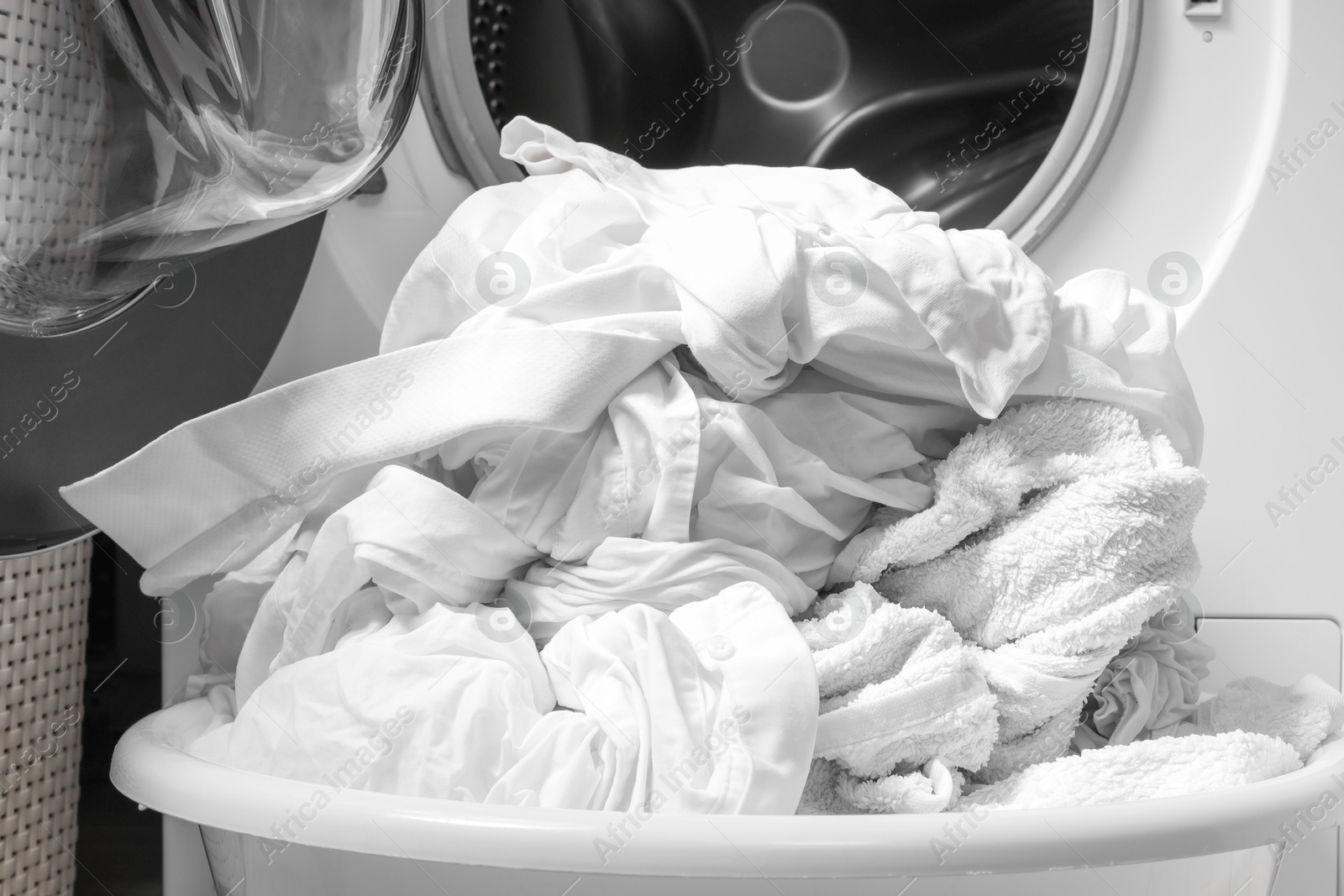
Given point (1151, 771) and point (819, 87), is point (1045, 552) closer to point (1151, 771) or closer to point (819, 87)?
point (1151, 771)

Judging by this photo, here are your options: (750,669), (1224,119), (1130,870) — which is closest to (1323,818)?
(1130,870)

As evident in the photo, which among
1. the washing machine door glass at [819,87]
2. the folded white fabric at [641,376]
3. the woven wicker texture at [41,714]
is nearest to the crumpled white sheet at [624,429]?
the folded white fabric at [641,376]

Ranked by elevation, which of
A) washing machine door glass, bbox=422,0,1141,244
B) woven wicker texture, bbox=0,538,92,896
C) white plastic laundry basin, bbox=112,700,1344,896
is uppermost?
washing machine door glass, bbox=422,0,1141,244

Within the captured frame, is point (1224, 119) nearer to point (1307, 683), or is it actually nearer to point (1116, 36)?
point (1116, 36)

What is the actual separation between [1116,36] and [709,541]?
1.75ft

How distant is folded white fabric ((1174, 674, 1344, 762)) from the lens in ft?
1.80

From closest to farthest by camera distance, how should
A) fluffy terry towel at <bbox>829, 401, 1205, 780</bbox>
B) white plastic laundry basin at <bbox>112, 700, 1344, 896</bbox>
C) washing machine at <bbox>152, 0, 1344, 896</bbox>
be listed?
white plastic laundry basin at <bbox>112, 700, 1344, 896</bbox> < fluffy terry towel at <bbox>829, 401, 1205, 780</bbox> < washing machine at <bbox>152, 0, 1344, 896</bbox>

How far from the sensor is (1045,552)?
533 millimetres

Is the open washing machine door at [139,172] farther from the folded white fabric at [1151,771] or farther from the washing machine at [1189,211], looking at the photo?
the folded white fabric at [1151,771]

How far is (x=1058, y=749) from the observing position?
1.77 feet

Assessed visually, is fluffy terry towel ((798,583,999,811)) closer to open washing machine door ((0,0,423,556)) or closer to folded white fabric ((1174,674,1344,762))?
folded white fabric ((1174,674,1344,762))

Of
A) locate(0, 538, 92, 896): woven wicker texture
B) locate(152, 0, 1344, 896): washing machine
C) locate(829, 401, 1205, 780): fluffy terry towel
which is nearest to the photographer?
locate(829, 401, 1205, 780): fluffy terry towel

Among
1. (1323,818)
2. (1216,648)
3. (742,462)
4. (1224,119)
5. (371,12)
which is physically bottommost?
(1216,648)

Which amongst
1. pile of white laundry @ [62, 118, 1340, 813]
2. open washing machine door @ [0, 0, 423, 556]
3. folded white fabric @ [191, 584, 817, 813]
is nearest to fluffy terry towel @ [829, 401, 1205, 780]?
pile of white laundry @ [62, 118, 1340, 813]
